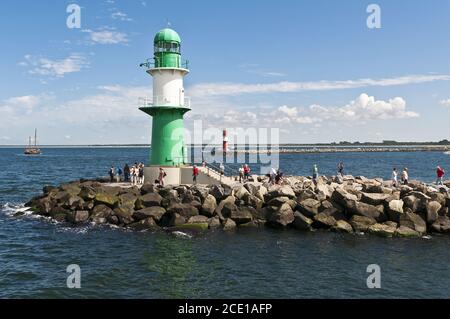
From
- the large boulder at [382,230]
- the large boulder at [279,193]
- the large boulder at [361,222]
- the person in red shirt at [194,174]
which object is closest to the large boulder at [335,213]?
the large boulder at [361,222]

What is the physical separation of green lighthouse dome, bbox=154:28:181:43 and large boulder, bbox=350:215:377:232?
17.2 metres

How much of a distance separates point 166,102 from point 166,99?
21 cm

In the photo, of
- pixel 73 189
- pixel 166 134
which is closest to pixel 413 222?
pixel 166 134

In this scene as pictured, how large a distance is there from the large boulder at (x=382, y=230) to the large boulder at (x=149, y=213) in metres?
11.7

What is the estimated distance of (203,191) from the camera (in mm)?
26500

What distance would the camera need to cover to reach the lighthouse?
100 ft

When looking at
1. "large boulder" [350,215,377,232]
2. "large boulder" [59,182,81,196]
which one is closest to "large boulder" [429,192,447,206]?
"large boulder" [350,215,377,232]

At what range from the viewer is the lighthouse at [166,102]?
3059 centimetres

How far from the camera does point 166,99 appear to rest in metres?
30.6

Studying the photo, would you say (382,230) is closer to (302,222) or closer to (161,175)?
(302,222)

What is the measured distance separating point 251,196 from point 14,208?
18.3 meters

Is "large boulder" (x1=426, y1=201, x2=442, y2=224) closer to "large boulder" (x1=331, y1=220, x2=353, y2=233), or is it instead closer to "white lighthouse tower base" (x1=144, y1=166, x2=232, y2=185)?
"large boulder" (x1=331, y1=220, x2=353, y2=233)
